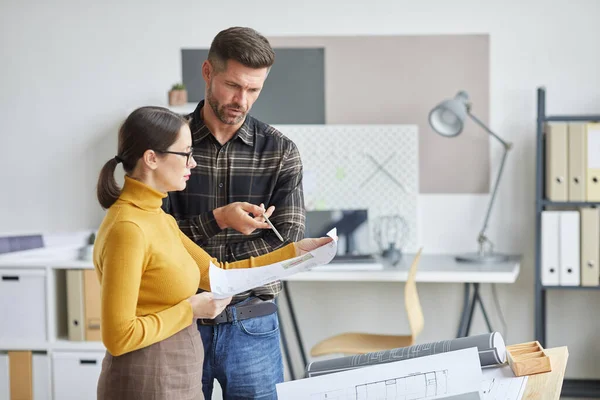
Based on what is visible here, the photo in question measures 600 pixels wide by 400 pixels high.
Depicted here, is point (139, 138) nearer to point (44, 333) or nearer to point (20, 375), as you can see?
point (44, 333)

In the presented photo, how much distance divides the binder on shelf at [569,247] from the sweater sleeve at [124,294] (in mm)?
2667

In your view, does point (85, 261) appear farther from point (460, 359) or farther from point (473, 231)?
point (460, 359)

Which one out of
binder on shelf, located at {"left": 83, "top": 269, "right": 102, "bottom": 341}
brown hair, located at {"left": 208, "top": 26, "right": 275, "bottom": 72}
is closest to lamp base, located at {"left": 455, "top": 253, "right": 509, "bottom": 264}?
binder on shelf, located at {"left": 83, "top": 269, "right": 102, "bottom": 341}

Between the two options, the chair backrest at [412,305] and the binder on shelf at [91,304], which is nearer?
the chair backrest at [412,305]

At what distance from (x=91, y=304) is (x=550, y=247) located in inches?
88.4

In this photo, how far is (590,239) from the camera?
3.73m

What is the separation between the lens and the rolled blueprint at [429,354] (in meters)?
1.37

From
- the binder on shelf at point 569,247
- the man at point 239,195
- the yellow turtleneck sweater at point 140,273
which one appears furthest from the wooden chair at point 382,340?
the yellow turtleneck sweater at point 140,273

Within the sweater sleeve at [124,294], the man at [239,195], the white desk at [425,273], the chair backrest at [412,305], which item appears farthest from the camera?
the white desk at [425,273]

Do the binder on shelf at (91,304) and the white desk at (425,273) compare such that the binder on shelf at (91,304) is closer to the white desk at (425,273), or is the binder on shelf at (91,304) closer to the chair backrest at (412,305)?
the white desk at (425,273)

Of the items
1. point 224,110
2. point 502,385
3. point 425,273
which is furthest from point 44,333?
point 502,385

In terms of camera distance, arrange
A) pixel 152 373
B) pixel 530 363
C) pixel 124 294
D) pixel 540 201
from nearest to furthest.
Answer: pixel 530 363 → pixel 124 294 → pixel 152 373 → pixel 540 201

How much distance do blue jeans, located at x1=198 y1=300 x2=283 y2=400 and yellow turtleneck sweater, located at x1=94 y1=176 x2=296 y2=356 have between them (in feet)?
1.03

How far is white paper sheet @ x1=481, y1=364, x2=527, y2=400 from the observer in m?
1.33
